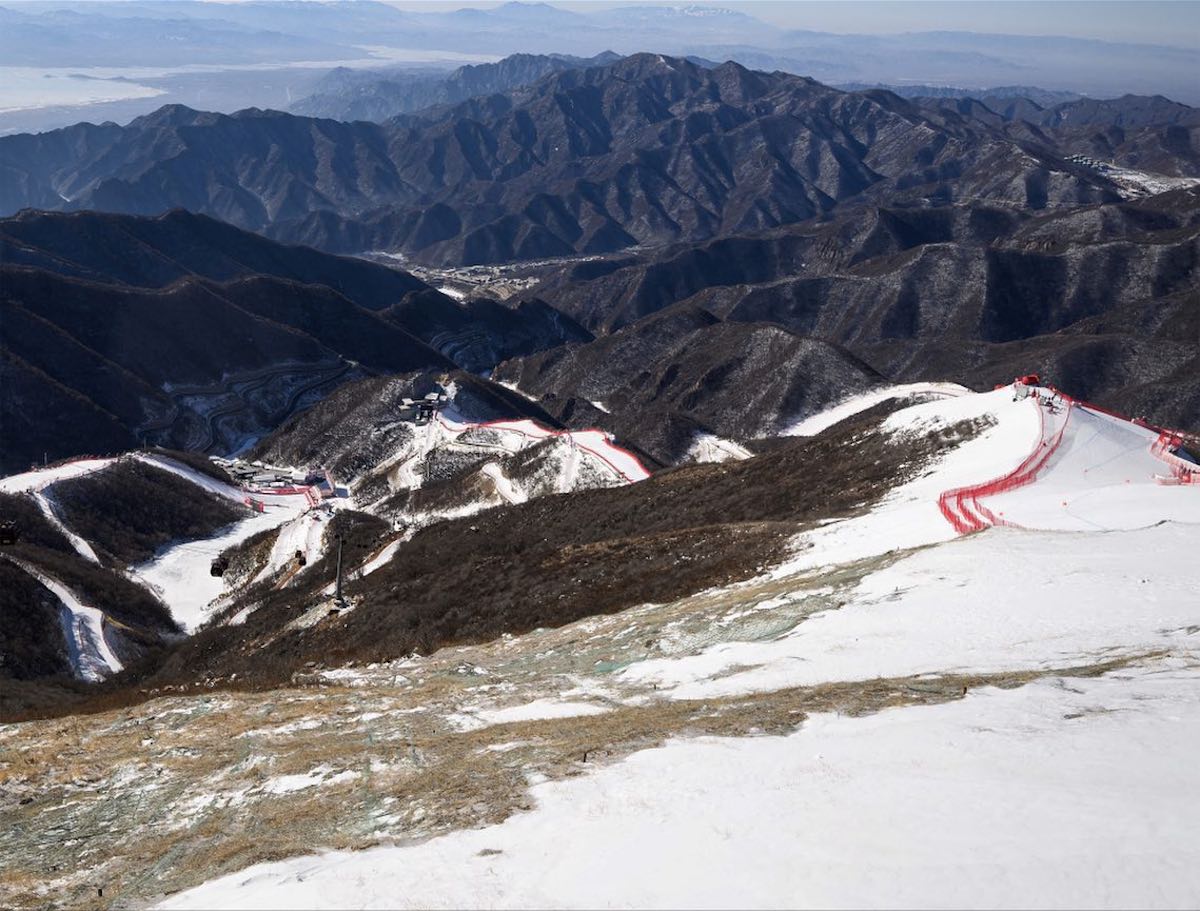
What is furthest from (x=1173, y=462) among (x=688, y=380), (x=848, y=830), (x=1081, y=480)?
(x=688, y=380)

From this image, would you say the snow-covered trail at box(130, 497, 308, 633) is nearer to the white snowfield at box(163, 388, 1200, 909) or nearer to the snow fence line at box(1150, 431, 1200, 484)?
the white snowfield at box(163, 388, 1200, 909)

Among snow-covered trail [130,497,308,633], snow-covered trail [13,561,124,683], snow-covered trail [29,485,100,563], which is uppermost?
snow-covered trail [13,561,124,683]

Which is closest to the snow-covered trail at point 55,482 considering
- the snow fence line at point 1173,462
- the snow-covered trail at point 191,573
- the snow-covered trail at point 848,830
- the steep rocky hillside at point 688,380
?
the snow-covered trail at point 191,573

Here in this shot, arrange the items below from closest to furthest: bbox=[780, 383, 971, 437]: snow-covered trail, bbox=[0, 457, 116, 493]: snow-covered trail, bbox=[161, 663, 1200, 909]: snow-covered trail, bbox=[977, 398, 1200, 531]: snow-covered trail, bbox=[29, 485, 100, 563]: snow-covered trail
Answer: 1. bbox=[161, 663, 1200, 909]: snow-covered trail
2. bbox=[977, 398, 1200, 531]: snow-covered trail
3. bbox=[29, 485, 100, 563]: snow-covered trail
4. bbox=[0, 457, 116, 493]: snow-covered trail
5. bbox=[780, 383, 971, 437]: snow-covered trail

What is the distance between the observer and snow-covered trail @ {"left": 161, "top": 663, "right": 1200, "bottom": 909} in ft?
35.7

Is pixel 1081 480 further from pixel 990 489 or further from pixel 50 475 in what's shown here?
pixel 50 475

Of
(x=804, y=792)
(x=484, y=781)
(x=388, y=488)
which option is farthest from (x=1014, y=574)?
(x=388, y=488)

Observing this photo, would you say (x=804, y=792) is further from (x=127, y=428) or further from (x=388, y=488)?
(x=127, y=428)

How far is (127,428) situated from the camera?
105375 millimetres

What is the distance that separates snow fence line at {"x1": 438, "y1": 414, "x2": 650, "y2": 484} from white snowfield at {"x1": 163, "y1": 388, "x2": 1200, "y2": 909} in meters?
35.2

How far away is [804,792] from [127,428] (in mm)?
108474

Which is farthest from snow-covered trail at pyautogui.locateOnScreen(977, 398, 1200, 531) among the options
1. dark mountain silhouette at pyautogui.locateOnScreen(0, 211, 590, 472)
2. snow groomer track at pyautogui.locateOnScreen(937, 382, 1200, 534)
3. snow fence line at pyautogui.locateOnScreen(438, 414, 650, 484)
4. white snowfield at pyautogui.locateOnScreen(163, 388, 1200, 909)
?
dark mountain silhouette at pyautogui.locateOnScreen(0, 211, 590, 472)

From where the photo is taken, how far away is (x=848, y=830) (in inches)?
475

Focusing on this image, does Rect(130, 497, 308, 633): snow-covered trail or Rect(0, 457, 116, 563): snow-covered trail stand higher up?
Rect(0, 457, 116, 563): snow-covered trail
